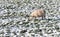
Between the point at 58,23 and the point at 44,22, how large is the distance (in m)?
0.42

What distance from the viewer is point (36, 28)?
4.99 metres

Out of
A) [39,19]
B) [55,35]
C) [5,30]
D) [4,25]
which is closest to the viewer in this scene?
[55,35]

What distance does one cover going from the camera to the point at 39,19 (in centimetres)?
575

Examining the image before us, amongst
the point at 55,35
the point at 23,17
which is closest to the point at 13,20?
the point at 23,17

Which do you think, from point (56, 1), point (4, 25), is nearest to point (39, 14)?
point (4, 25)

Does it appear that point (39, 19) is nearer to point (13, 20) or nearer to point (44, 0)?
point (13, 20)

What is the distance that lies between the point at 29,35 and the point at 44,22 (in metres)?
1.17

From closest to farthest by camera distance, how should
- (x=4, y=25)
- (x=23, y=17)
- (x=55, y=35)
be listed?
(x=55, y=35)
(x=4, y=25)
(x=23, y=17)

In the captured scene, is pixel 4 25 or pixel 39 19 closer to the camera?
pixel 4 25

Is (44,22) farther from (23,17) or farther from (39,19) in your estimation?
(23,17)

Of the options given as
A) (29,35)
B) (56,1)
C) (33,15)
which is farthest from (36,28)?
(56,1)

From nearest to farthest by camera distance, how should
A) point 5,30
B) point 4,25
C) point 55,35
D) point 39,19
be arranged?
point 55,35 < point 5,30 < point 4,25 < point 39,19

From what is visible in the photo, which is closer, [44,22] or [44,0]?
[44,22]

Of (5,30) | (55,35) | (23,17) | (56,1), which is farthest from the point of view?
(56,1)
